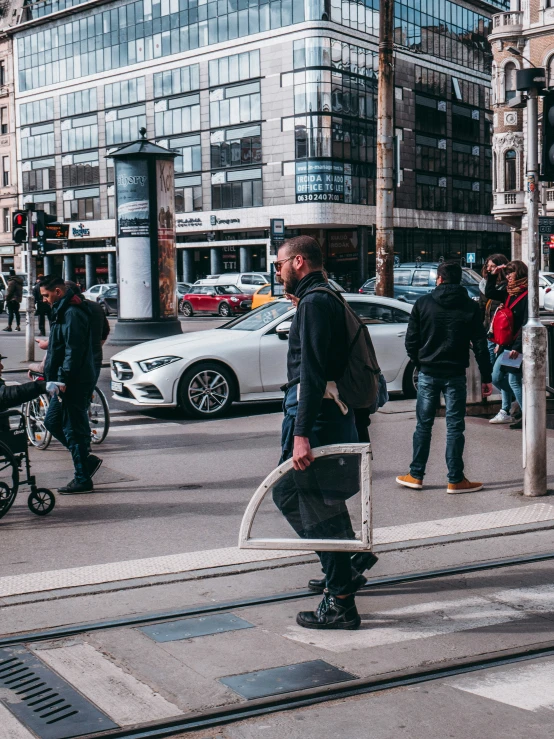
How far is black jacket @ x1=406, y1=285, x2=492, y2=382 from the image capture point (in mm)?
7934

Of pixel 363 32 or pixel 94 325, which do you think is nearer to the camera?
pixel 94 325

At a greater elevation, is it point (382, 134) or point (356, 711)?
point (382, 134)

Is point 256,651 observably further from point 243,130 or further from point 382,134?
point 243,130

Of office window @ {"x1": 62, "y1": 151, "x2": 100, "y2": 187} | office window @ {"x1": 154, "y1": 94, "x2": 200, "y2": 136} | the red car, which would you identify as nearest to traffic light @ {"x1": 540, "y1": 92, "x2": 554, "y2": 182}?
the red car

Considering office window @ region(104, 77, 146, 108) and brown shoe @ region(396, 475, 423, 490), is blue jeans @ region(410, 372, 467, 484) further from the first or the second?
office window @ region(104, 77, 146, 108)

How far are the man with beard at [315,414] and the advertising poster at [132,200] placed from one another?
55.9 feet

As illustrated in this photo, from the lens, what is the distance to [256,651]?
4535 millimetres

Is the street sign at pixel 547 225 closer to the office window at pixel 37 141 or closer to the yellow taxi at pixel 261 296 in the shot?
the yellow taxi at pixel 261 296

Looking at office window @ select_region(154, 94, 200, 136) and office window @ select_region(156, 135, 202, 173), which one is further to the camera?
office window @ select_region(156, 135, 202, 173)

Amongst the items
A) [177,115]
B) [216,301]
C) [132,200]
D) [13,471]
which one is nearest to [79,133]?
[177,115]

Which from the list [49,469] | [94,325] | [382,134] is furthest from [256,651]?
[382,134]

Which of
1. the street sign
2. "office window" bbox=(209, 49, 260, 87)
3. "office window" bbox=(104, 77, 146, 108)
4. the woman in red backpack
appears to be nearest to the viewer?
the woman in red backpack

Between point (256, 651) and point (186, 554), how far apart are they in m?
1.82

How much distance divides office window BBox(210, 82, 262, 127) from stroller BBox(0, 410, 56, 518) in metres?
52.2
